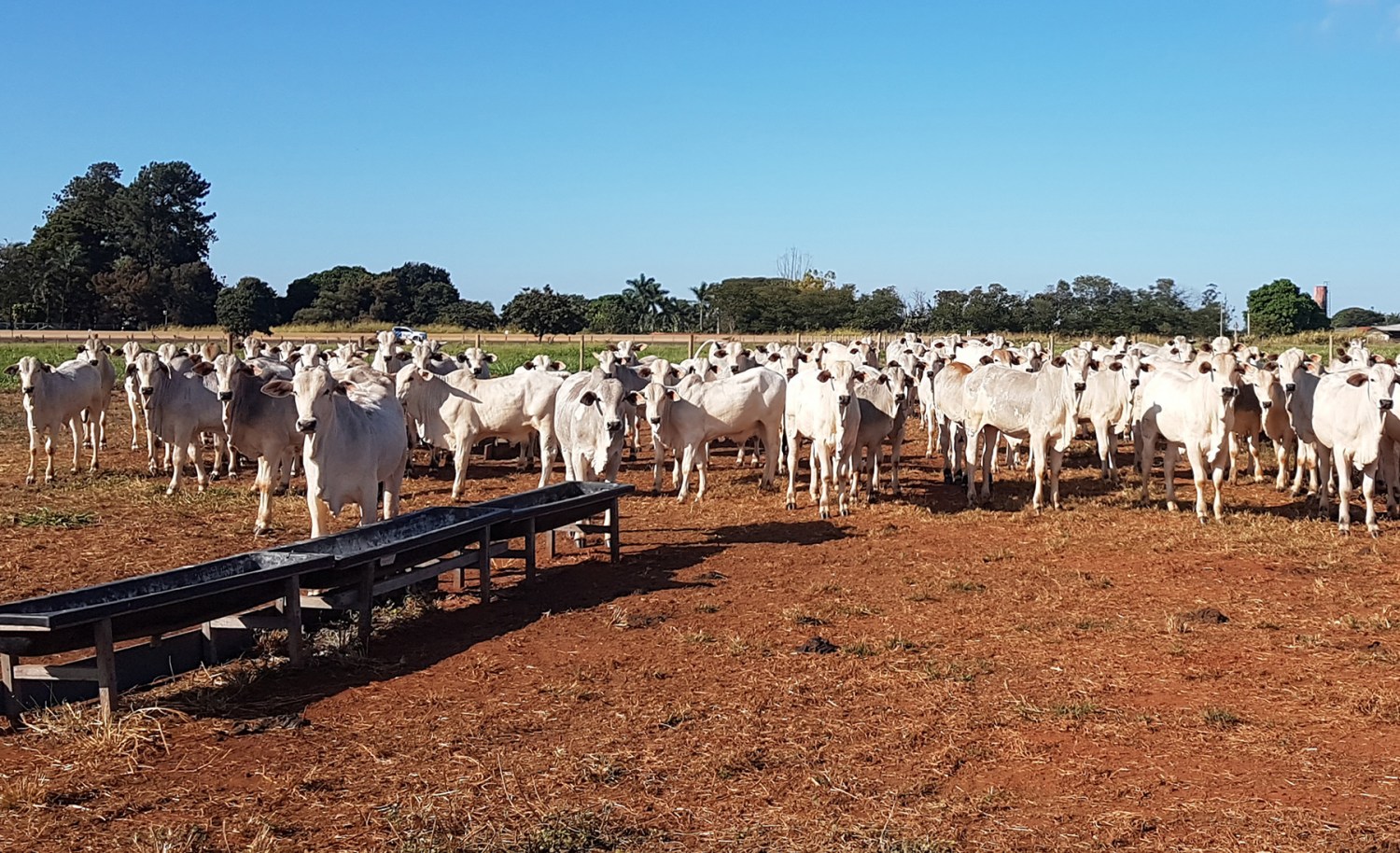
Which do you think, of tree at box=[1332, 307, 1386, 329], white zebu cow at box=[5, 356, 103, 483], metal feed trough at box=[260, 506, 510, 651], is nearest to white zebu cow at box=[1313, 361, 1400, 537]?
metal feed trough at box=[260, 506, 510, 651]

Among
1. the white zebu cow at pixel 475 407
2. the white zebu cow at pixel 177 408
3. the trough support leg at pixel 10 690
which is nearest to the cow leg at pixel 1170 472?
the white zebu cow at pixel 475 407

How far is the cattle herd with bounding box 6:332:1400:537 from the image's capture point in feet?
46.5

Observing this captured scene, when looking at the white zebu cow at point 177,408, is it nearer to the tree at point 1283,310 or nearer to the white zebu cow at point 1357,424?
the white zebu cow at point 1357,424

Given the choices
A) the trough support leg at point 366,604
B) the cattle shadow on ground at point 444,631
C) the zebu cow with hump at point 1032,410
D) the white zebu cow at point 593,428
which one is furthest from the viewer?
the zebu cow with hump at point 1032,410

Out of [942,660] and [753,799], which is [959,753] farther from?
[942,660]

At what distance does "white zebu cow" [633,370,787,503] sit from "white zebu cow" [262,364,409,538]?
499 centimetres

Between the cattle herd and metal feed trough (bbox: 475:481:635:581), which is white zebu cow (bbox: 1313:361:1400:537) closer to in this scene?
the cattle herd

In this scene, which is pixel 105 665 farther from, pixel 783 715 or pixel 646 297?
pixel 646 297

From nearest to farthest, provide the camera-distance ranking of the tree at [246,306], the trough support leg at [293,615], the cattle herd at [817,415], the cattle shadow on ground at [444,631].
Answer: the cattle shadow on ground at [444,631] → the trough support leg at [293,615] → the cattle herd at [817,415] → the tree at [246,306]

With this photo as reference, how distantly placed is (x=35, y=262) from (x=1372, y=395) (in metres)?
75.8

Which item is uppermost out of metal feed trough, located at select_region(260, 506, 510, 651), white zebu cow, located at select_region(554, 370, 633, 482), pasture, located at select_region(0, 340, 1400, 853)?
white zebu cow, located at select_region(554, 370, 633, 482)

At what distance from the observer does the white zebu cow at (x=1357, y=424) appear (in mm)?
13781

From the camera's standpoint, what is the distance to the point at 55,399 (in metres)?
18.4

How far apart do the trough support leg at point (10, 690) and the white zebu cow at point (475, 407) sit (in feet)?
33.2
